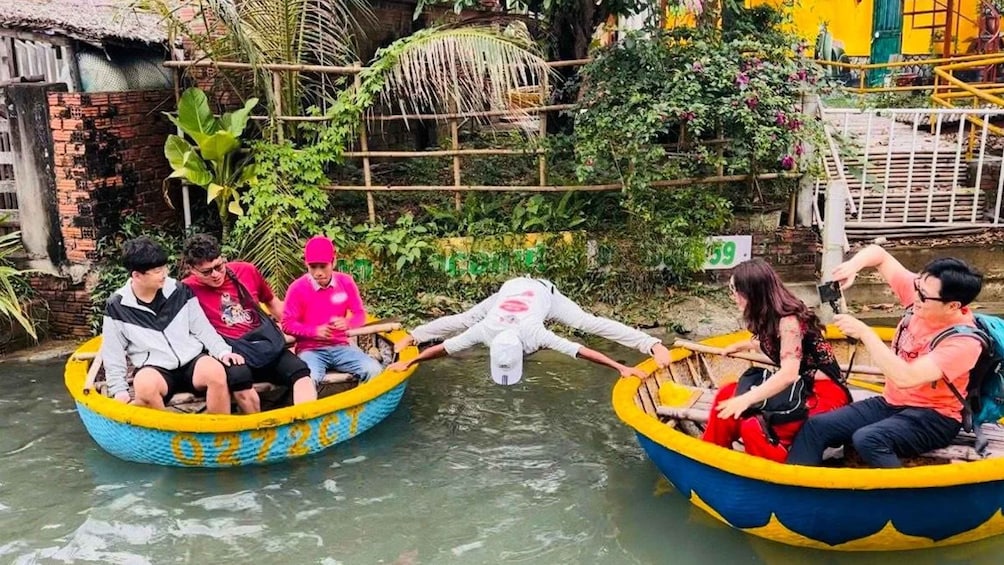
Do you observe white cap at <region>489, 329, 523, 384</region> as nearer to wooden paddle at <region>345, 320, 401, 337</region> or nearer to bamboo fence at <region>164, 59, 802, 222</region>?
wooden paddle at <region>345, 320, 401, 337</region>

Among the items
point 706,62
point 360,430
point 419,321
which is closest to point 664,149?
point 706,62

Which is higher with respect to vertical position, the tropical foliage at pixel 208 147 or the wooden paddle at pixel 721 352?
the tropical foliage at pixel 208 147

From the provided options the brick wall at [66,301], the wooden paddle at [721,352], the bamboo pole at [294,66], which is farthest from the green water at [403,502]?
the bamboo pole at [294,66]

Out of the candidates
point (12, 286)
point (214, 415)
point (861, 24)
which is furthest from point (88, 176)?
point (861, 24)

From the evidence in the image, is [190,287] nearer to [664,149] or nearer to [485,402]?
[485,402]

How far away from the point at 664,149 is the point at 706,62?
88cm

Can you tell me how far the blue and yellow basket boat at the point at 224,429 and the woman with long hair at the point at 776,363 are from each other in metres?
2.30

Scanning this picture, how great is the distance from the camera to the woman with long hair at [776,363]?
4.54 metres

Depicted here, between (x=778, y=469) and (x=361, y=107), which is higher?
(x=361, y=107)

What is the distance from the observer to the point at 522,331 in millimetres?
5578

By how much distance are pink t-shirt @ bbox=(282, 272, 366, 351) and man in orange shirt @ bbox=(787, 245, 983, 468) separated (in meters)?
3.11

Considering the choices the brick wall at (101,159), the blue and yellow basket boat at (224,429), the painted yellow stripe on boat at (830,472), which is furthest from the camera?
the brick wall at (101,159)

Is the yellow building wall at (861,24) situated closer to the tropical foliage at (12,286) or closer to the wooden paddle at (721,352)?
the wooden paddle at (721,352)

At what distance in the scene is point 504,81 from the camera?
26.3 ft
